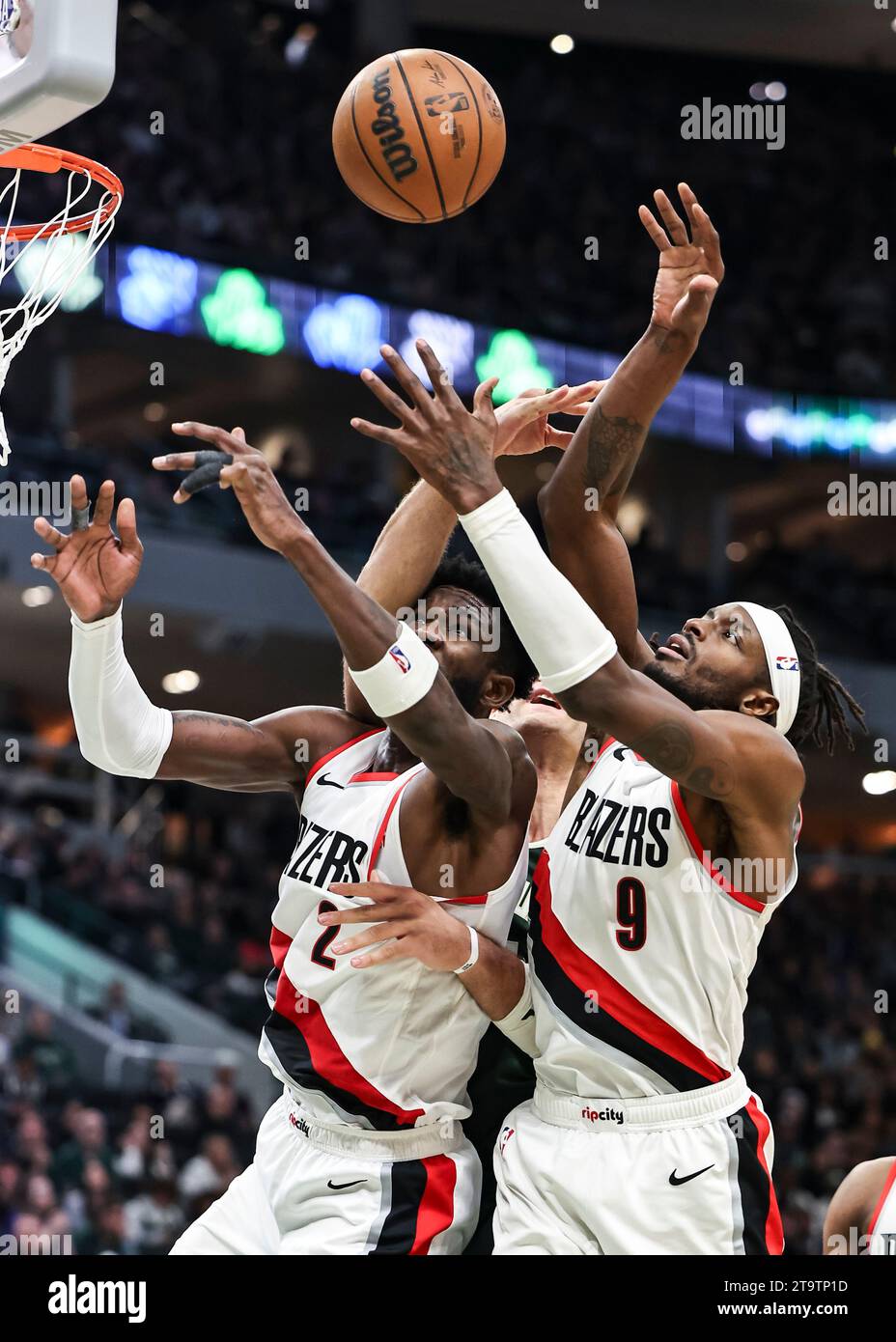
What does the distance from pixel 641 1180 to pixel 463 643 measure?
4.33 feet

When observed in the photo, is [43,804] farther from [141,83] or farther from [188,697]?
[141,83]

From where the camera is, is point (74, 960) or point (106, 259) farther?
point (106, 259)

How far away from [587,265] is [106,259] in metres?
6.86

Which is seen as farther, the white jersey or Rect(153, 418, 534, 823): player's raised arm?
the white jersey

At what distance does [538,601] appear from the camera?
341 cm

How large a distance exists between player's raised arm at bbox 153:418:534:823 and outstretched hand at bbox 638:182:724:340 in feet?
2.35

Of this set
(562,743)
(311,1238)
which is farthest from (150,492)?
(311,1238)

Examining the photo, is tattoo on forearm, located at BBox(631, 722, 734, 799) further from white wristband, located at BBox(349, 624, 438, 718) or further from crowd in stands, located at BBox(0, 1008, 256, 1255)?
crowd in stands, located at BBox(0, 1008, 256, 1255)

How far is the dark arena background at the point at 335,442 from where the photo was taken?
12742 mm

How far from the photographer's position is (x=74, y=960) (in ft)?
42.5

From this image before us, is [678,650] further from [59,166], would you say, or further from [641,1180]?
[59,166]

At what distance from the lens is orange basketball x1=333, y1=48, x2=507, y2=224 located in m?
4.56

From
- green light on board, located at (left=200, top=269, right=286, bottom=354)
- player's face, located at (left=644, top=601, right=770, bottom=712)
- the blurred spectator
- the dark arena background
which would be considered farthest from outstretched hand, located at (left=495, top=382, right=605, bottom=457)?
green light on board, located at (left=200, top=269, right=286, bottom=354)

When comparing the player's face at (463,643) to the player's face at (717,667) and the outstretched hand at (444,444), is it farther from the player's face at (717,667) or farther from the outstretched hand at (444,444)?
the outstretched hand at (444,444)
